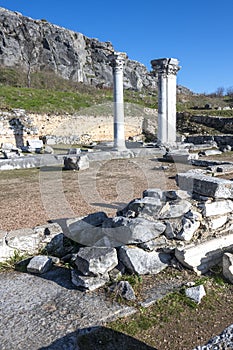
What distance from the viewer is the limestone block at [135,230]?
4.17 m

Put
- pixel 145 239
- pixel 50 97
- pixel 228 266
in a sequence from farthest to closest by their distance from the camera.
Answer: pixel 50 97 < pixel 145 239 < pixel 228 266

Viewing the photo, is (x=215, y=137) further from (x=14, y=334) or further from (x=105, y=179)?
(x=14, y=334)

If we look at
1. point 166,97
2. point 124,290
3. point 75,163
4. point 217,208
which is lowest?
point 124,290

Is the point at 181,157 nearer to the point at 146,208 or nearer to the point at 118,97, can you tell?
the point at 118,97

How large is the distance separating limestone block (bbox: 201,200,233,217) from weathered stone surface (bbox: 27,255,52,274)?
2.38 metres

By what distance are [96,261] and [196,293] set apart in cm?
122

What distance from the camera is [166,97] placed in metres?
19.3

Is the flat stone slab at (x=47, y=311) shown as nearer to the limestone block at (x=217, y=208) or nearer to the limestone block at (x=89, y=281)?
the limestone block at (x=89, y=281)

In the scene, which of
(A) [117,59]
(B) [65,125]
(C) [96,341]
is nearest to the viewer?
(C) [96,341]

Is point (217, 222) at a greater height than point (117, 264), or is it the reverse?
point (217, 222)

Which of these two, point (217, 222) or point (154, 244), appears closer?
point (154, 244)

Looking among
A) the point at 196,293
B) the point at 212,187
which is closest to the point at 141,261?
the point at 196,293

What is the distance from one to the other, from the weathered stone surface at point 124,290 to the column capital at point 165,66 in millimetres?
16840

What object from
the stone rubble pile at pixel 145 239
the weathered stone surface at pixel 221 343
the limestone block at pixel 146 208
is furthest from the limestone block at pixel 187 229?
the weathered stone surface at pixel 221 343
